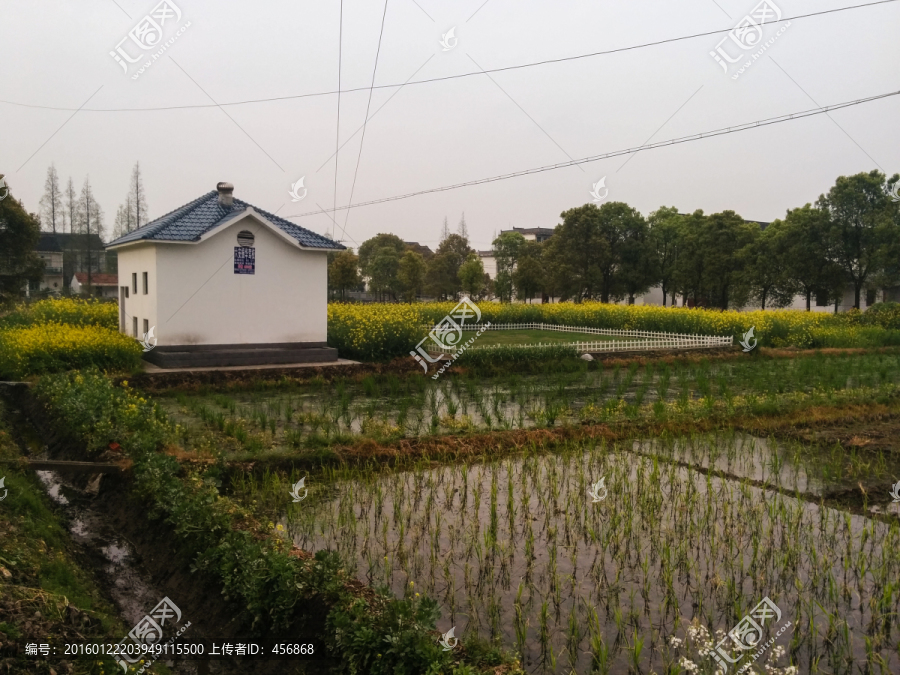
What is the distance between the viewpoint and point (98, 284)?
151ft

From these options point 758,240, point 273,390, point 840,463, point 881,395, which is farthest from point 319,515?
point 758,240

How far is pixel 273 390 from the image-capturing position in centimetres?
1455

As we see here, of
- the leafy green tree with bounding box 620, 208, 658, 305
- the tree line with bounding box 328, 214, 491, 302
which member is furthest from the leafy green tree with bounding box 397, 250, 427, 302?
the leafy green tree with bounding box 620, 208, 658, 305

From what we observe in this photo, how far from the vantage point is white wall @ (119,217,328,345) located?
16.5m

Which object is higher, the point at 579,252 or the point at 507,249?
the point at 507,249

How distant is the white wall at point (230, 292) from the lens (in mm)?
16484

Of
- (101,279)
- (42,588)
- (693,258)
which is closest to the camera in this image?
(42,588)

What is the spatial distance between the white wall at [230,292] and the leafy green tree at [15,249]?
13.4 meters

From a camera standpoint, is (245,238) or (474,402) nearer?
(474,402)

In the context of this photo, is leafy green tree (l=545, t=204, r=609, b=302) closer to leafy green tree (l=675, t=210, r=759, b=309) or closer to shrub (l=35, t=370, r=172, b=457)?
leafy green tree (l=675, t=210, r=759, b=309)

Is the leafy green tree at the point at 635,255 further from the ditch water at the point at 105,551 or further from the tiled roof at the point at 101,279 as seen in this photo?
the ditch water at the point at 105,551

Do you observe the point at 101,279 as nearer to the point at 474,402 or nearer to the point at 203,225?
the point at 203,225

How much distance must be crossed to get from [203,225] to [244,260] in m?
1.33
